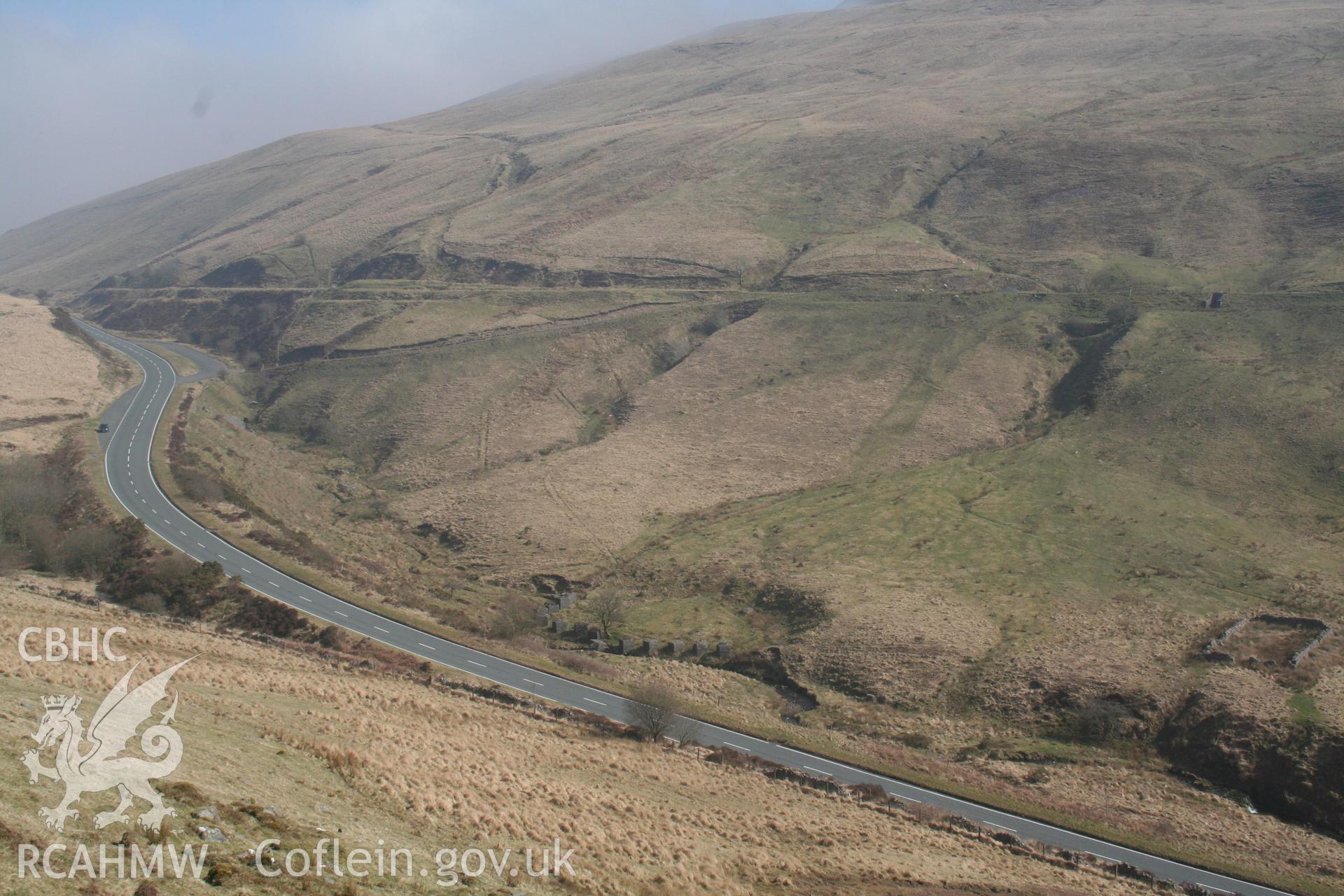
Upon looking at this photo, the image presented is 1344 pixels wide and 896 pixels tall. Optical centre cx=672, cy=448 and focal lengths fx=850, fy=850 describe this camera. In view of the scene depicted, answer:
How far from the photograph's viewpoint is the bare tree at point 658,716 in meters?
31.5

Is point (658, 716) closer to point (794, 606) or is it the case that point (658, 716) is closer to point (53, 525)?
point (794, 606)

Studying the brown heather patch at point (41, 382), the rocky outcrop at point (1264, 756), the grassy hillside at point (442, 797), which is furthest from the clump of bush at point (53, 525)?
the rocky outcrop at point (1264, 756)

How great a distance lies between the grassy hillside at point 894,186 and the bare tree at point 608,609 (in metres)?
51.8

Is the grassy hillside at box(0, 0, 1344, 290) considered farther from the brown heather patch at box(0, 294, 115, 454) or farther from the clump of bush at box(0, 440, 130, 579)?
the clump of bush at box(0, 440, 130, 579)

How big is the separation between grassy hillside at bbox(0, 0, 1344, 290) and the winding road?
54533mm

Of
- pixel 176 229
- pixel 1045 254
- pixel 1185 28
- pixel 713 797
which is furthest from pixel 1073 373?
pixel 176 229

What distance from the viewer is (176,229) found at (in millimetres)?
172125

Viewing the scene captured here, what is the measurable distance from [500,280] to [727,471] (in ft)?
167

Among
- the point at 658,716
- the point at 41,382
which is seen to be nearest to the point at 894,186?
the point at 658,716

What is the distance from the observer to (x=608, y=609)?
45.6 metres

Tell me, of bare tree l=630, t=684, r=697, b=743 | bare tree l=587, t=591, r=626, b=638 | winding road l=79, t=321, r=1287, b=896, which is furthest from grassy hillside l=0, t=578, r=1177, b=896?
bare tree l=587, t=591, r=626, b=638

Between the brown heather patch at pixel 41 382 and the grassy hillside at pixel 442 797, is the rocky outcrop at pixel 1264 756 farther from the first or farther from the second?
the brown heather patch at pixel 41 382

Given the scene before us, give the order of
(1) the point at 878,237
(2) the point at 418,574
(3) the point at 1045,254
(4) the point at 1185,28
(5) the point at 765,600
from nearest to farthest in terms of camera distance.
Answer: (5) the point at 765,600
(2) the point at 418,574
(3) the point at 1045,254
(1) the point at 878,237
(4) the point at 1185,28

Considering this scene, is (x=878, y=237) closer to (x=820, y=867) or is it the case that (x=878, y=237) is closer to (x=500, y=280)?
(x=500, y=280)
